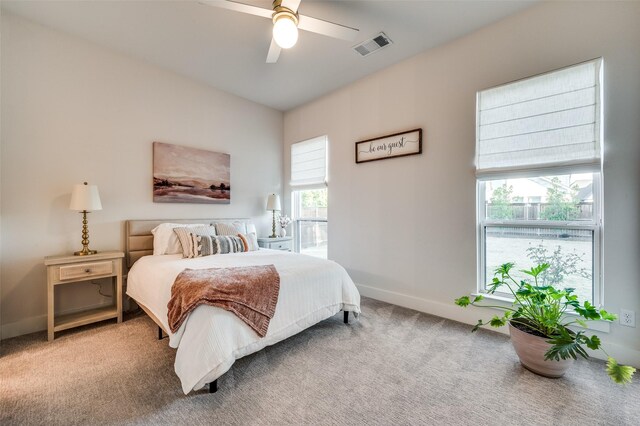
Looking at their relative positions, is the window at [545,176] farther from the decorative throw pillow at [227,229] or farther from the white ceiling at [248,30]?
the decorative throw pillow at [227,229]

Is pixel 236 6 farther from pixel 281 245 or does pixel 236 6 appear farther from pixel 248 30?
pixel 281 245

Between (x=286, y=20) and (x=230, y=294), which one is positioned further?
(x=286, y=20)

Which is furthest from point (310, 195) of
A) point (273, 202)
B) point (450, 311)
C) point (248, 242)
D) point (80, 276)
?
point (80, 276)

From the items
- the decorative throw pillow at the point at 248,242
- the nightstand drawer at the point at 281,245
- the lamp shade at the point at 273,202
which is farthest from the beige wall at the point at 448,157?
the decorative throw pillow at the point at 248,242

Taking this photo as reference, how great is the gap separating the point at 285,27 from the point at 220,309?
2.09 meters

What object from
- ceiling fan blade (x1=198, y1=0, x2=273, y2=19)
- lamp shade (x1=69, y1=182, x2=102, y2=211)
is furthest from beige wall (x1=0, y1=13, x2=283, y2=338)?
ceiling fan blade (x1=198, y1=0, x2=273, y2=19)

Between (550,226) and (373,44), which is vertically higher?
(373,44)

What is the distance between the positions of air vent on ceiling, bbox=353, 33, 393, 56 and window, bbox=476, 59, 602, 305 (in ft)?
3.72

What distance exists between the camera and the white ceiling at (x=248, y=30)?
2.33 metres

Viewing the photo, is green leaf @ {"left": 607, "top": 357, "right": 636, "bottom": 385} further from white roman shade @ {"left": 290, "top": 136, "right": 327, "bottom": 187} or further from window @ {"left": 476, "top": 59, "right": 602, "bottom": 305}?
white roman shade @ {"left": 290, "top": 136, "right": 327, "bottom": 187}

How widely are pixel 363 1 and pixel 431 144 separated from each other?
1.56 metres

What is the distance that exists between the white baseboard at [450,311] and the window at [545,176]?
0.34m

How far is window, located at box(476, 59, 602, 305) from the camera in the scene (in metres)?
2.12

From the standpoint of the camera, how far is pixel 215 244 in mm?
3012
